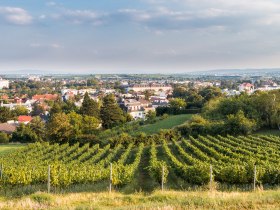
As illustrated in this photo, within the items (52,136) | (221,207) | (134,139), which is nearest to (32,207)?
(221,207)

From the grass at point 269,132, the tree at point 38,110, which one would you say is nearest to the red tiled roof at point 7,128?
the tree at point 38,110

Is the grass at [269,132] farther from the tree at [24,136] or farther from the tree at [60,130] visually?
the tree at [24,136]

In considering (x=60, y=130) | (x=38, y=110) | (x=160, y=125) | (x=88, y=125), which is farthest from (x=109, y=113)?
(x=38, y=110)

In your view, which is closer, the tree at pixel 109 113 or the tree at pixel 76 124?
the tree at pixel 76 124

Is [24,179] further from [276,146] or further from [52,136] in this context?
[52,136]

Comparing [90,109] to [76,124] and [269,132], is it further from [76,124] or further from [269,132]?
[269,132]

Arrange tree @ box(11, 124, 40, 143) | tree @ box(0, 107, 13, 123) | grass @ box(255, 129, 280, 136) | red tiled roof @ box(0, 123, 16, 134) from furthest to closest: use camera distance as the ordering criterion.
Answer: tree @ box(0, 107, 13, 123) → red tiled roof @ box(0, 123, 16, 134) → tree @ box(11, 124, 40, 143) → grass @ box(255, 129, 280, 136)

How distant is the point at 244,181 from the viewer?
17922 millimetres

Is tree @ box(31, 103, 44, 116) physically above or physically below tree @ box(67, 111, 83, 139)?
below

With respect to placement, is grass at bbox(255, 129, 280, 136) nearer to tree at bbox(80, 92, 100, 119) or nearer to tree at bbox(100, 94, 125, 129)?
tree at bbox(100, 94, 125, 129)

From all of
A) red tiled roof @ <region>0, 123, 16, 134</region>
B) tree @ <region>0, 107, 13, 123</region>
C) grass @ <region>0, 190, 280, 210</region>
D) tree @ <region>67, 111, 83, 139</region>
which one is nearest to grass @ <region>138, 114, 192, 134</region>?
tree @ <region>67, 111, 83, 139</region>

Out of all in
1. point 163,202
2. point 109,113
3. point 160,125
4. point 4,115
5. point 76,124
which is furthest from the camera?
point 4,115

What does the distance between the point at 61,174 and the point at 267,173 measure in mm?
10557

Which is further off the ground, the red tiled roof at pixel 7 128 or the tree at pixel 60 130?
the tree at pixel 60 130
